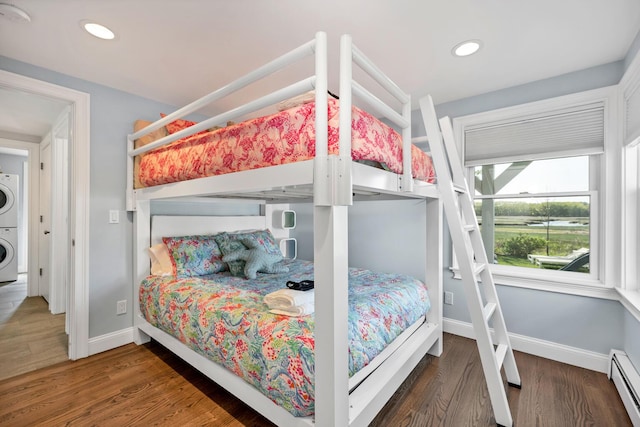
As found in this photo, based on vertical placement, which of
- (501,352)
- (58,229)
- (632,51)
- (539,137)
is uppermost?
(632,51)

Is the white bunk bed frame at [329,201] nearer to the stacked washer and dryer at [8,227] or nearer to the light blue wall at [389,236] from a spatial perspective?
the light blue wall at [389,236]

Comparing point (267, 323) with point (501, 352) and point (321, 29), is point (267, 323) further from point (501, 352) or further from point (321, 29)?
point (321, 29)

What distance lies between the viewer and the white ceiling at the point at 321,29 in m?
1.49

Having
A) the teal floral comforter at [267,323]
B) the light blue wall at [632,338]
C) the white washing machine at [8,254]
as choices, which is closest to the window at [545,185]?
the light blue wall at [632,338]

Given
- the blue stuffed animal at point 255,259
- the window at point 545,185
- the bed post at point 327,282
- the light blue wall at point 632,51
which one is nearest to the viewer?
the bed post at point 327,282

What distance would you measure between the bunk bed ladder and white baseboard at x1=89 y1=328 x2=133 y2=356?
273 cm

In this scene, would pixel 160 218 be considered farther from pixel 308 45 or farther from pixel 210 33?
pixel 308 45

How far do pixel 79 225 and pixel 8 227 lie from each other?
155 inches

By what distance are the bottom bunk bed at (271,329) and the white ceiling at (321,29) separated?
1308 millimetres

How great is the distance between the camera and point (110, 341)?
2.38 m

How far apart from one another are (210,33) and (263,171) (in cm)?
105

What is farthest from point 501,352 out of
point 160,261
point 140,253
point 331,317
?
point 140,253

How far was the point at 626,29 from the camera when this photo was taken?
5.44ft

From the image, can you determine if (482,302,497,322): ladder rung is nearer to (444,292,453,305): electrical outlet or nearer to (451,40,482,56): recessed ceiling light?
(444,292,453,305): electrical outlet
